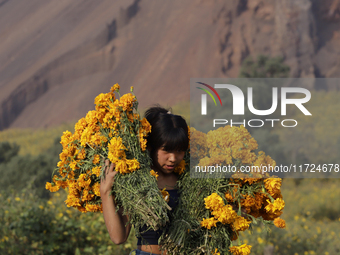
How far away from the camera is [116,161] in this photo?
5.97ft

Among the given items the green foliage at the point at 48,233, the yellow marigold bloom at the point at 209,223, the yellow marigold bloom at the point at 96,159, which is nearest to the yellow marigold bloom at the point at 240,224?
the yellow marigold bloom at the point at 209,223

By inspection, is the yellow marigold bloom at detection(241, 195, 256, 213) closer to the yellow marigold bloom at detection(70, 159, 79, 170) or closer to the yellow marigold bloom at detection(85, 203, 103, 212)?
the yellow marigold bloom at detection(85, 203, 103, 212)

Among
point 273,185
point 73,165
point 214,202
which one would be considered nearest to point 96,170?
point 73,165

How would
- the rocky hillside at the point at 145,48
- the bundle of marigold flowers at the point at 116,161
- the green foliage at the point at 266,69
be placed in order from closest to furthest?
the bundle of marigold flowers at the point at 116,161, the green foliage at the point at 266,69, the rocky hillside at the point at 145,48

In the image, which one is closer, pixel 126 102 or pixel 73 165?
pixel 126 102

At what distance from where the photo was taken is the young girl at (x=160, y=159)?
1852mm

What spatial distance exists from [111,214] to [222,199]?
0.55 m

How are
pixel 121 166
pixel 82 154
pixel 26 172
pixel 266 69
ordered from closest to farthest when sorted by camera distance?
pixel 121 166, pixel 82 154, pixel 26 172, pixel 266 69

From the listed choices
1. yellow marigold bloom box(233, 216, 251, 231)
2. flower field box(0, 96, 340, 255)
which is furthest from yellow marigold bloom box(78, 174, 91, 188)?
flower field box(0, 96, 340, 255)

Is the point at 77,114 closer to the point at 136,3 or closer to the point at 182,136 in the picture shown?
the point at 136,3

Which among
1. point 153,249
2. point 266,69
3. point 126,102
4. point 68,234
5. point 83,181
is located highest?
point 266,69

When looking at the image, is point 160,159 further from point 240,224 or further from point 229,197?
point 240,224

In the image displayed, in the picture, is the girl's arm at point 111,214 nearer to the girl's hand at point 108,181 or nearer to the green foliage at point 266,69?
the girl's hand at point 108,181

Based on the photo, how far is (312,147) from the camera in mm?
11828
